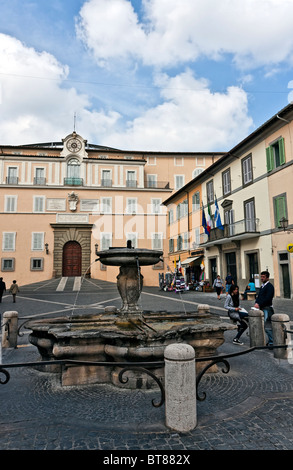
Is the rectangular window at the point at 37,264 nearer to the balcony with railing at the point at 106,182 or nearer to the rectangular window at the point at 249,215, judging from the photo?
the balcony with railing at the point at 106,182

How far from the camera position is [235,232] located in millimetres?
21938

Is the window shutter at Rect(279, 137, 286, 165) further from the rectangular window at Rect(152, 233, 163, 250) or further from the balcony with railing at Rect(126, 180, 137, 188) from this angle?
the balcony with railing at Rect(126, 180, 137, 188)

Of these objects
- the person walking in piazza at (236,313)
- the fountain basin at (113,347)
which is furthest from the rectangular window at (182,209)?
the fountain basin at (113,347)

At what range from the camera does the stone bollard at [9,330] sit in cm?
719

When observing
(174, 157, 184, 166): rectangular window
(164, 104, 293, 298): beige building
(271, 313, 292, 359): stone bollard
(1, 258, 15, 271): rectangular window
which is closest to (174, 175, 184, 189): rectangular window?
(174, 157, 184, 166): rectangular window

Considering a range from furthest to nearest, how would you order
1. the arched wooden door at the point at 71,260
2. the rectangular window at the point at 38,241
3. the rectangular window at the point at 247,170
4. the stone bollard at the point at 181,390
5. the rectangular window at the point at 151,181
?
the rectangular window at the point at 151,181
the arched wooden door at the point at 71,260
the rectangular window at the point at 38,241
the rectangular window at the point at 247,170
the stone bollard at the point at 181,390

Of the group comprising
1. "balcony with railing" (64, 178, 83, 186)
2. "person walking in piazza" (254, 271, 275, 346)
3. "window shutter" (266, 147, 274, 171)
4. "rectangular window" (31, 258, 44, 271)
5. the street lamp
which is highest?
"balcony with railing" (64, 178, 83, 186)

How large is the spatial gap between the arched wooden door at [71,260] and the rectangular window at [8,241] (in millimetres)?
5197

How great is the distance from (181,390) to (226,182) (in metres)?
22.7

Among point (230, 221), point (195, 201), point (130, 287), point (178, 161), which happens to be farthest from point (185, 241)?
point (130, 287)

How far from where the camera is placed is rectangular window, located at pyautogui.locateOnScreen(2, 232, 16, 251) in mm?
32094

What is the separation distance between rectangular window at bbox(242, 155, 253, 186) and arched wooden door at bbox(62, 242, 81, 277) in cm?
1952
